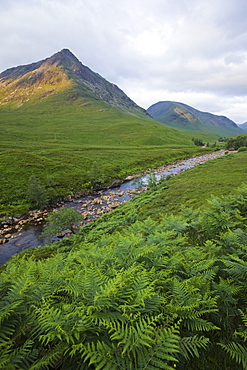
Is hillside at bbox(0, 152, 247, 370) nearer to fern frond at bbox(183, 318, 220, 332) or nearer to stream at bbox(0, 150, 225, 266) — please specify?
fern frond at bbox(183, 318, 220, 332)

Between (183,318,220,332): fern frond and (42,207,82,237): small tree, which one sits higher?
(183,318,220,332): fern frond

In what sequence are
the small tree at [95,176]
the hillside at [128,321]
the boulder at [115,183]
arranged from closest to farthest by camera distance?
the hillside at [128,321] → the small tree at [95,176] → the boulder at [115,183]

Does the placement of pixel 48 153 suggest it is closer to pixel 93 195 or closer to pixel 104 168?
pixel 104 168

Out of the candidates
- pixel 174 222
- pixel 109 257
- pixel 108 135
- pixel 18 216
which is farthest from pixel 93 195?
pixel 108 135

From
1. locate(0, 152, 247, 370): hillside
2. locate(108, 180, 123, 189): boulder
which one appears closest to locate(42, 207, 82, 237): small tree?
locate(0, 152, 247, 370): hillside

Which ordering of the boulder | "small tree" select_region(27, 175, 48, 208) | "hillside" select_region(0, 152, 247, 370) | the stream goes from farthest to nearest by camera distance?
the boulder, "small tree" select_region(27, 175, 48, 208), the stream, "hillside" select_region(0, 152, 247, 370)

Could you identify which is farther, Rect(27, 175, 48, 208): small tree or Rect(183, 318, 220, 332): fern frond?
Rect(27, 175, 48, 208): small tree

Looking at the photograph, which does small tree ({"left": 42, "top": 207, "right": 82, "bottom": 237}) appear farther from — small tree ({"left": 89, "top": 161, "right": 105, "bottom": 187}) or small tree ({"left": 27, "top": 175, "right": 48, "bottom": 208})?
small tree ({"left": 89, "top": 161, "right": 105, "bottom": 187})

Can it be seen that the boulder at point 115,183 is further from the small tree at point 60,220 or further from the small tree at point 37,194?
the small tree at point 60,220

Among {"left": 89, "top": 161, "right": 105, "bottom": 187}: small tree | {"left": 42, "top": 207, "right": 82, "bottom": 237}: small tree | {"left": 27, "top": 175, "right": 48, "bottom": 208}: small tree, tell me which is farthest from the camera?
{"left": 89, "top": 161, "right": 105, "bottom": 187}: small tree

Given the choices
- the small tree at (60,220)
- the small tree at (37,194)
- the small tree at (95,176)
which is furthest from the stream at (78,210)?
the small tree at (95,176)

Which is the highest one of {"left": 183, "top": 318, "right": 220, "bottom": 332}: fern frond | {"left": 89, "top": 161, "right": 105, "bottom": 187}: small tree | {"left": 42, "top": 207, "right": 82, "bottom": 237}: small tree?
{"left": 183, "top": 318, "right": 220, "bottom": 332}: fern frond

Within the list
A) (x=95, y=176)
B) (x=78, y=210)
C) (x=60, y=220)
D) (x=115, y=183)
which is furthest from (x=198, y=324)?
(x=115, y=183)

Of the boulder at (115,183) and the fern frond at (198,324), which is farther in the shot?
the boulder at (115,183)
